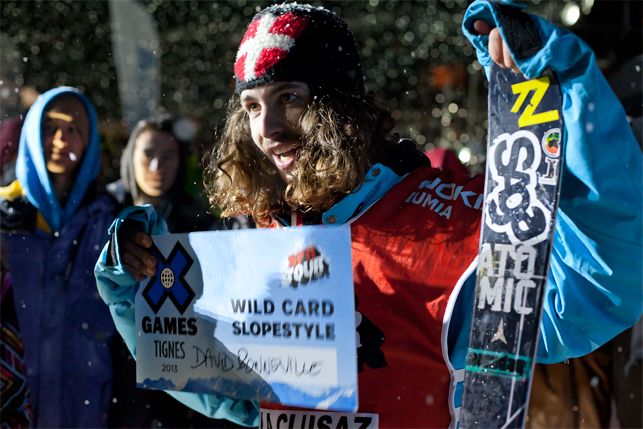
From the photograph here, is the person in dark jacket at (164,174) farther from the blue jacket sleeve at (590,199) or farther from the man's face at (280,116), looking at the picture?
the blue jacket sleeve at (590,199)

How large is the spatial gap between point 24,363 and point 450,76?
7788mm

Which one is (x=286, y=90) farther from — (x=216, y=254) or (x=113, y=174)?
(x=113, y=174)

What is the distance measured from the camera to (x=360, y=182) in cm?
123

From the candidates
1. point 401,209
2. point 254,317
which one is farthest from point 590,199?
point 254,317

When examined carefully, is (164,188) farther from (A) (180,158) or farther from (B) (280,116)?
(B) (280,116)

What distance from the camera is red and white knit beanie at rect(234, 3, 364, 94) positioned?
1.22m

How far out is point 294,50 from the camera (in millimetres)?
1226

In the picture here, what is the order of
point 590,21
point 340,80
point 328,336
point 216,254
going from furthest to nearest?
point 590,21
point 340,80
point 216,254
point 328,336

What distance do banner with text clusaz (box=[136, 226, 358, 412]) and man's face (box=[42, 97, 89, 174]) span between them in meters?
1.39

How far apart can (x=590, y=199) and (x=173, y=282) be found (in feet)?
3.29

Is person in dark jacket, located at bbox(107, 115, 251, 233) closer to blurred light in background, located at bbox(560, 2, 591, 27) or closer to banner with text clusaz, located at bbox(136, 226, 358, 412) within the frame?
banner with text clusaz, located at bbox(136, 226, 358, 412)

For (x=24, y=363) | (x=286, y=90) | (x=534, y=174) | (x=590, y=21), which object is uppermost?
(x=590, y=21)

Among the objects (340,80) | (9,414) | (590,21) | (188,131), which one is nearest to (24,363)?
(9,414)

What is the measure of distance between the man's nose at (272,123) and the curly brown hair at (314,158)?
0.19 feet
